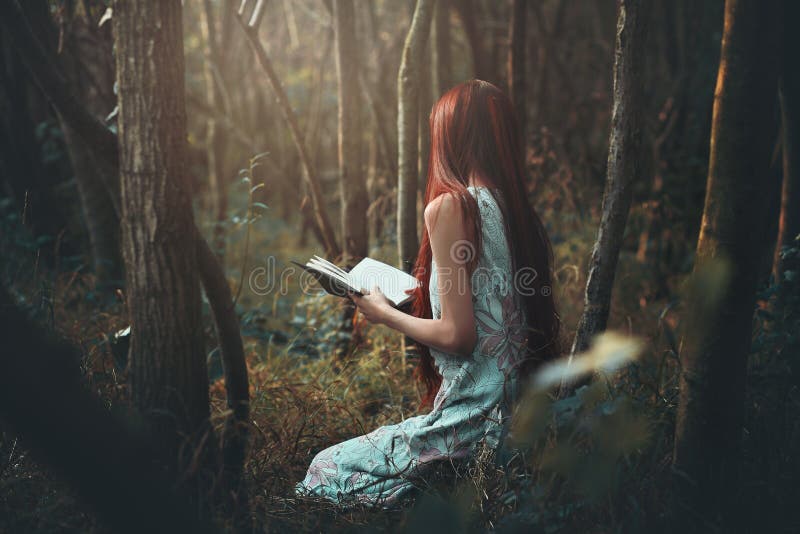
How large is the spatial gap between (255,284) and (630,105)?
4.22 m

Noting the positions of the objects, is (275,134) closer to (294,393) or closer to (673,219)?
(673,219)

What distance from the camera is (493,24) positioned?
6680mm

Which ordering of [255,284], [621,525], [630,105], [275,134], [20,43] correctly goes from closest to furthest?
[621,525]
[20,43]
[630,105]
[255,284]
[275,134]

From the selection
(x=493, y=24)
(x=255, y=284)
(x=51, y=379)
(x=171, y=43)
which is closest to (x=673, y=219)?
(x=493, y=24)

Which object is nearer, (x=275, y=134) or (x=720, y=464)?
(x=720, y=464)

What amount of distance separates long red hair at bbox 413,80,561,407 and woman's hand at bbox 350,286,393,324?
1.12 ft

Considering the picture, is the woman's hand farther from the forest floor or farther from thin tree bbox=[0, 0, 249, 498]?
the forest floor

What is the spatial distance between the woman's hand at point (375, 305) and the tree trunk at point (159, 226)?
52 cm

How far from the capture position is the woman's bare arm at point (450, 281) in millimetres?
1919

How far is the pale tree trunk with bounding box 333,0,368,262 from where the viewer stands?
11.5 ft

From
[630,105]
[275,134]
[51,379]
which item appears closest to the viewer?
[51,379]

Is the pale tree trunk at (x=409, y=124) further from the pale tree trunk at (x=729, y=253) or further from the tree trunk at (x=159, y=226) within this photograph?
the pale tree trunk at (x=729, y=253)

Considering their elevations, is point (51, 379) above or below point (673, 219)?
above

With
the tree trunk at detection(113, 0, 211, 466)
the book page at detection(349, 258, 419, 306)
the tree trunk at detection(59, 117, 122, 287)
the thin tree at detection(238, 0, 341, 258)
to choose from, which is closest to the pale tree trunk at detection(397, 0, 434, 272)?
the thin tree at detection(238, 0, 341, 258)
